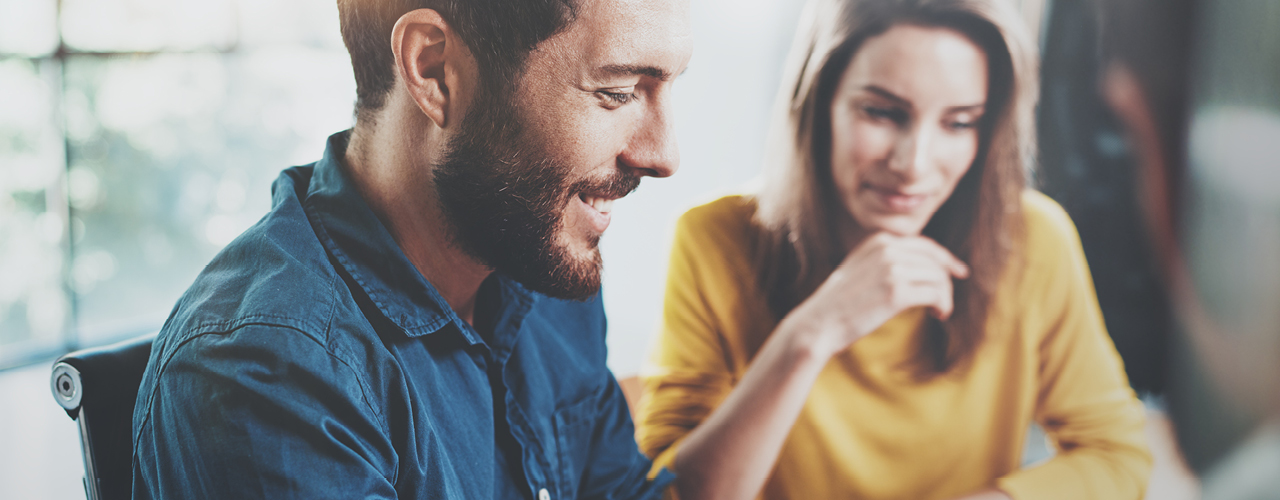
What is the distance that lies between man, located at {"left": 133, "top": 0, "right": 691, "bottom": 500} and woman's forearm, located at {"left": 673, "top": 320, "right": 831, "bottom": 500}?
0.86 ft

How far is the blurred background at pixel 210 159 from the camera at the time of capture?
1162 millimetres

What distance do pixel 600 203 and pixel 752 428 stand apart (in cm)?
46

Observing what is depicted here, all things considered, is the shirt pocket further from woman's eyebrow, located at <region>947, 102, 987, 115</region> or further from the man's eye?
woman's eyebrow, located at <region>947, 102, 987, 115</region>

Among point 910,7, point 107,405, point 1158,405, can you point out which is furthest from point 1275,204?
point 107,405

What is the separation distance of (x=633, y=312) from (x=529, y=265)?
32.1 inches

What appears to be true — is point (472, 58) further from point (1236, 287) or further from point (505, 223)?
point (1236, 287)

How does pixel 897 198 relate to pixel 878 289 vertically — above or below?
above

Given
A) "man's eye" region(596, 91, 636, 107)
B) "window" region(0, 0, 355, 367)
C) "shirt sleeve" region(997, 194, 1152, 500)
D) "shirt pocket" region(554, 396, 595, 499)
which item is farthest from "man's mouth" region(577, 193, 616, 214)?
"window" region(0, 0, 355, 367)

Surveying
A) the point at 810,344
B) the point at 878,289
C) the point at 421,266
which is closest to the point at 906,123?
the point at 878,289

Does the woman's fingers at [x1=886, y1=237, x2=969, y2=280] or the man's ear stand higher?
the man's ear

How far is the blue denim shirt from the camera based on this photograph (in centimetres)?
65

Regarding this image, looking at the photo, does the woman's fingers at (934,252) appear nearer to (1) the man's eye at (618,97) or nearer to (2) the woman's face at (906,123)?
(2) the woman's face at (906,123)

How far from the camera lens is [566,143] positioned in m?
0.86

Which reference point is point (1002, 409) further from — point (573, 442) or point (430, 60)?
point (430, 60)
